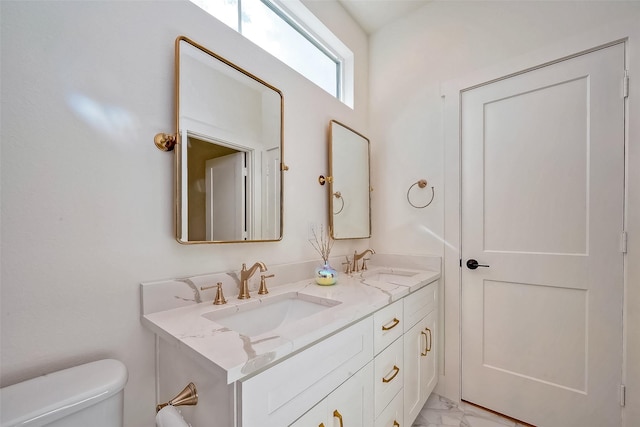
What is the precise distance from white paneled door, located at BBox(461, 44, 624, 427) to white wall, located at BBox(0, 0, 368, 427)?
5.50 feet

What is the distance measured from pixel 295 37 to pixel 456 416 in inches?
105

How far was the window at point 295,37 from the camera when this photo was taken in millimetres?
1420

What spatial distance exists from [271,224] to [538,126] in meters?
1.66

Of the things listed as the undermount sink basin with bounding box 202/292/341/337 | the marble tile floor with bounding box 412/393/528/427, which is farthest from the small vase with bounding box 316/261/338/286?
the marble tile floor with bounding box 412/393/528/427

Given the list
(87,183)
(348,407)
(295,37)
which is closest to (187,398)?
(348,407)

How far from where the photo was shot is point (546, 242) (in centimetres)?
154

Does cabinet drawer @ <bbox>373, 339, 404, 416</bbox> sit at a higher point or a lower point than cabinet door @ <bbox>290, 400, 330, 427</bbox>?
lower

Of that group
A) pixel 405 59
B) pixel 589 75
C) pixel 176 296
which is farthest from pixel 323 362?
pixel 405 59

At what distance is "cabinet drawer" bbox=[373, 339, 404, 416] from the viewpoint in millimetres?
1118

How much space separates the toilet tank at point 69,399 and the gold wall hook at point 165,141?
28.8 inches

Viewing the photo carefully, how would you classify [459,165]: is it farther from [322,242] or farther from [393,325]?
[393,325]

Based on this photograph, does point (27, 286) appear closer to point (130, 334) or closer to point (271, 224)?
point (130, 334)

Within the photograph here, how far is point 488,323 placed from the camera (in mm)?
1710

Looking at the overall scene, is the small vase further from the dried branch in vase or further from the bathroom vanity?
the dried branch in vase
